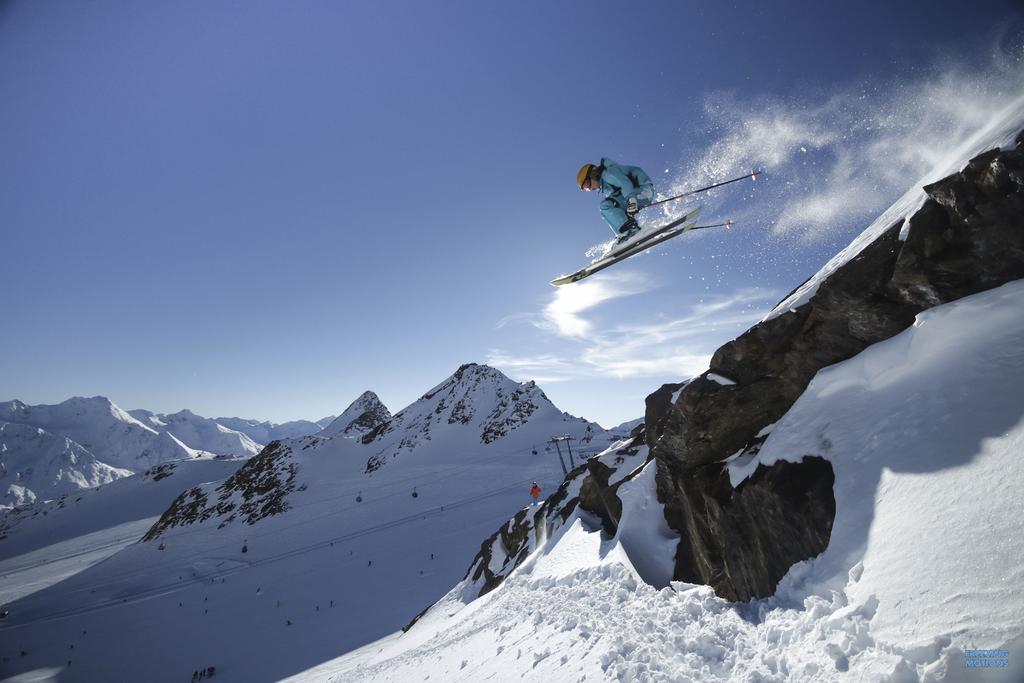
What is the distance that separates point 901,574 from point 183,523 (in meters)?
81.6

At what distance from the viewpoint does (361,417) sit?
118438mm

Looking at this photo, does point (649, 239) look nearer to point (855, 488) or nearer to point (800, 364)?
point (800, 364)

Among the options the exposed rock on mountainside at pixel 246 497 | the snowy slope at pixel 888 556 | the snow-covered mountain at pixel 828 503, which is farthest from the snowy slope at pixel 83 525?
the snowy slope at pixel 888 556

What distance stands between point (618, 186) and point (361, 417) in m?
122

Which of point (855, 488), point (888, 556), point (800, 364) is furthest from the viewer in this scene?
point (800, 364)

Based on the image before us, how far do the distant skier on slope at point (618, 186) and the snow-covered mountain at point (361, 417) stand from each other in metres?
108

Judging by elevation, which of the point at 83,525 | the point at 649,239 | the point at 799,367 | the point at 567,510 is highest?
the point at 649,239

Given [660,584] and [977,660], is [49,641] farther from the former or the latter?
[977,660]

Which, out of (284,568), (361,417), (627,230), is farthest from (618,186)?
(361,417)

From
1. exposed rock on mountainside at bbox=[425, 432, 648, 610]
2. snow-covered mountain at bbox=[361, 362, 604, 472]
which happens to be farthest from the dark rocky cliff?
snow-covered mountain at bbox=[361, 362, 604, 472]

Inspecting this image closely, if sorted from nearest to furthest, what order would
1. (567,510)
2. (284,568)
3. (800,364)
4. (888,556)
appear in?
1. (888,556)
2. (800,364)
3. (567,510)
4. (284,568)

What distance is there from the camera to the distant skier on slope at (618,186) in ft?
29.5

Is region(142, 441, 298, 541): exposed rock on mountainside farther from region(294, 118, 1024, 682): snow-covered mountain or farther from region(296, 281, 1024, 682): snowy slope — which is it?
region(296, 281, 1024, 682): snowy slope

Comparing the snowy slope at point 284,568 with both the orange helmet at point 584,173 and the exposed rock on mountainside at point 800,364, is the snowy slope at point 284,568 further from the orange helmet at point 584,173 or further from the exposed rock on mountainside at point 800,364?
the orange helmet at point 584,173
